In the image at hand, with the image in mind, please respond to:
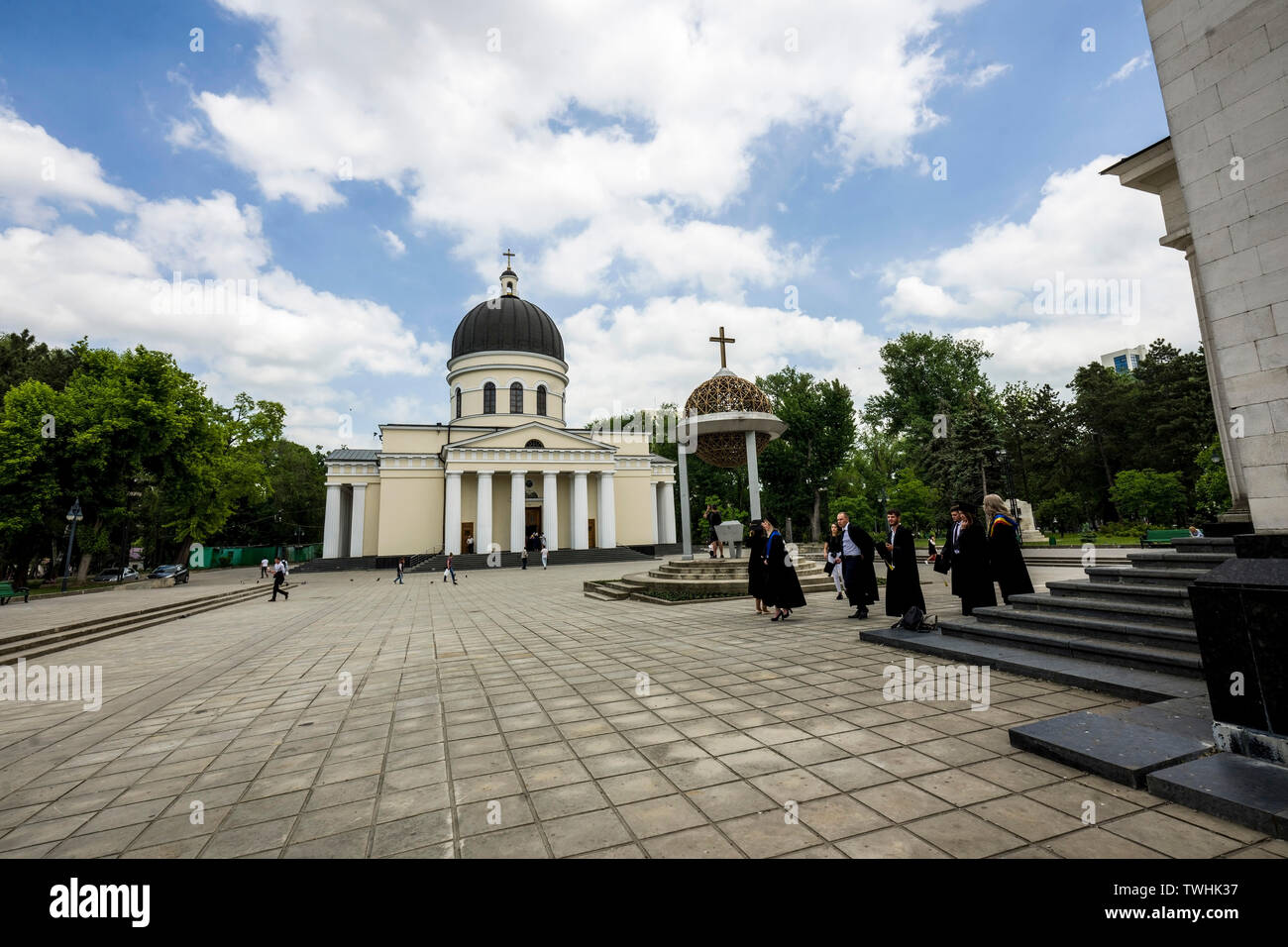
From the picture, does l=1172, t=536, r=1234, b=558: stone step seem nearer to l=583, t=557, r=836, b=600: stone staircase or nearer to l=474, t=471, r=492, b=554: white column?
l=583, t=557, r=836, b=600: stone staircase

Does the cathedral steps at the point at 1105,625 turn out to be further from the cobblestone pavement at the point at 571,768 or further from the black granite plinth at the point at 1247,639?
the black granite plinth at the point at 1247,639

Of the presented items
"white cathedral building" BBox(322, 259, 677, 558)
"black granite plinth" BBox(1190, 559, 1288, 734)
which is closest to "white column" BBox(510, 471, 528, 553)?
"white cathedral building" BBox(322, 259, 677, 558)

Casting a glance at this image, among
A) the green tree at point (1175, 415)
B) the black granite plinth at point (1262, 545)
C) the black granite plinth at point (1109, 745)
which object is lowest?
the black granite plinth at point (1109, 745)

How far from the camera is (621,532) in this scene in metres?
43.2

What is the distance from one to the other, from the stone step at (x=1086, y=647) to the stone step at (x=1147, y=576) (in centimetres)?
100

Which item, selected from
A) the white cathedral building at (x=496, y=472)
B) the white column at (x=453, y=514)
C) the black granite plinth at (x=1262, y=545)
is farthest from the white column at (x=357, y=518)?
the black granite plinth at (x=1262, y=545)

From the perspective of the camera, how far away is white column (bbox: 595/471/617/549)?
3922 centimetres

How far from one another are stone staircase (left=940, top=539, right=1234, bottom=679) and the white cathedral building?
1191 inches

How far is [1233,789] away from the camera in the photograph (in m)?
2.62

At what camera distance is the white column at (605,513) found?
129 ft

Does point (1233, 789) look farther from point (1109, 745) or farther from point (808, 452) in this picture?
point (808, 452)

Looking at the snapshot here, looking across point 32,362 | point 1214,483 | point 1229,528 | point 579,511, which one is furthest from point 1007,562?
point 32,362
